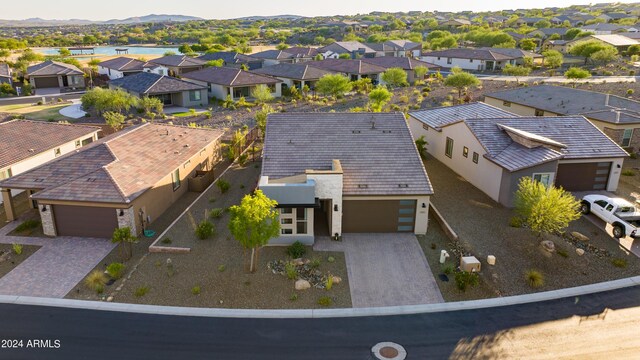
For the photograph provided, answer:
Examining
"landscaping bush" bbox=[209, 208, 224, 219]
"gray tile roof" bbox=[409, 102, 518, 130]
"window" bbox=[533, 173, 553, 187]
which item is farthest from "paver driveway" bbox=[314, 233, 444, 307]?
"gray tile roof" bbox=[409, 102, 518, 130]

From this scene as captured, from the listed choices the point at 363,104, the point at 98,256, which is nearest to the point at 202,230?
the point at 98,256

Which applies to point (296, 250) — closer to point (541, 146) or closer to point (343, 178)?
point (343, 178)

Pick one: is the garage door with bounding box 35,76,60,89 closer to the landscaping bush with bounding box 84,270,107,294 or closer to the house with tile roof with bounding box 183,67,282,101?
the house with tile roof with bounding box 183,67,282,101

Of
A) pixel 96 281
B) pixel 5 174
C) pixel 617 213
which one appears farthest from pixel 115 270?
pixel 617 213

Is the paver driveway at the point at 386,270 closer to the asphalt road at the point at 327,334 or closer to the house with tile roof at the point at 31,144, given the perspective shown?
the asphalt road at the point at 327,334

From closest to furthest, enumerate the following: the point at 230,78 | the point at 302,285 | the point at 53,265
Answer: the point at 302,285 → the point at 53,265 → the point at 230,78

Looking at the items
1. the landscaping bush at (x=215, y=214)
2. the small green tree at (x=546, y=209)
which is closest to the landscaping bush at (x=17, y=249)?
the landscaping bush at (x=215, y=214)

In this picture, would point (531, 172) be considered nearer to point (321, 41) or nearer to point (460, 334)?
point (460, 334)
